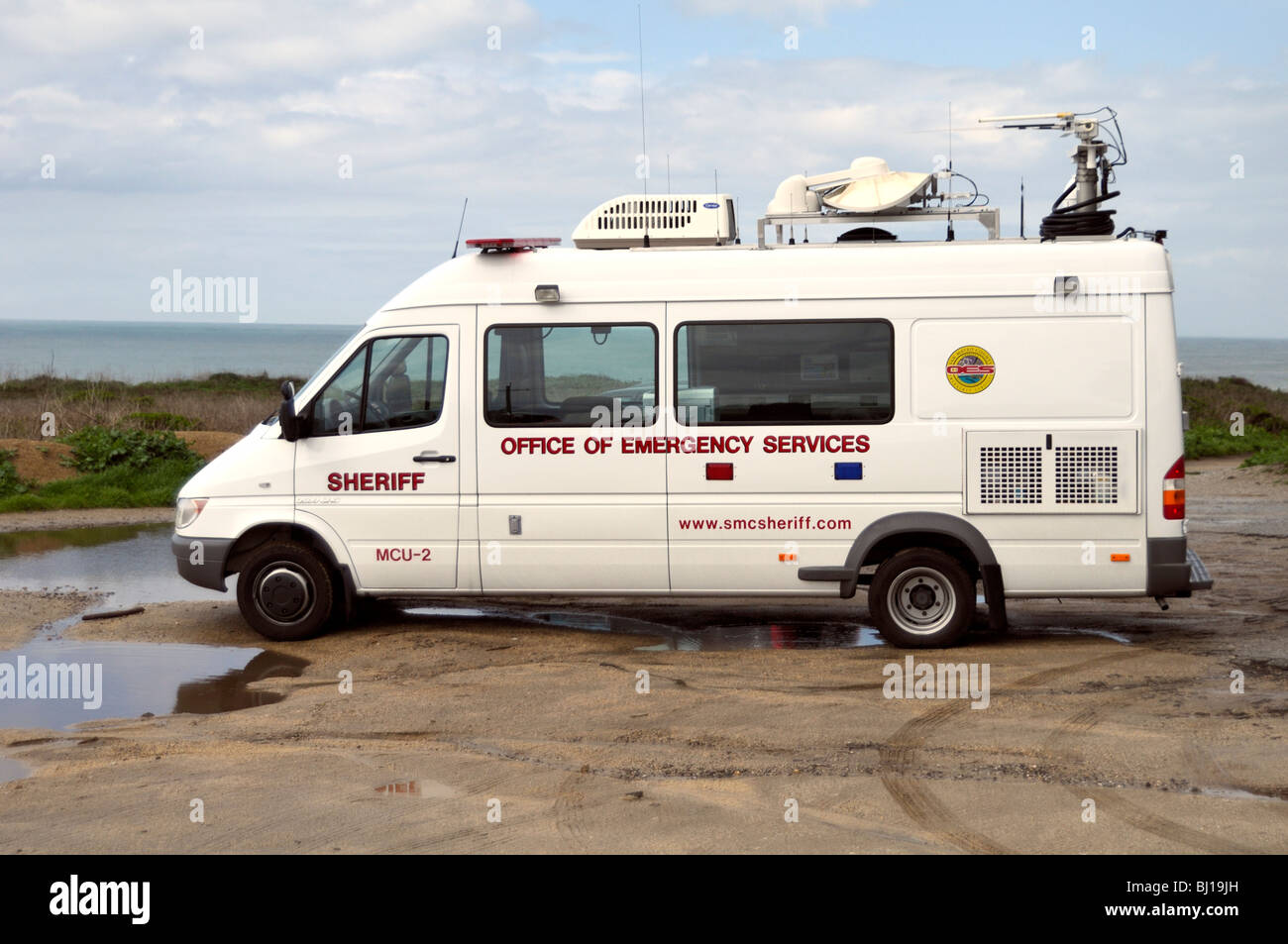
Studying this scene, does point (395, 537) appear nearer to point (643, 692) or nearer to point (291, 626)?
point (291, 626)

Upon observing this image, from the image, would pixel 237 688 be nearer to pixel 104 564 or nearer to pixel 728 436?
pixel 728 436

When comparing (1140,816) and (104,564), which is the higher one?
(104,564)

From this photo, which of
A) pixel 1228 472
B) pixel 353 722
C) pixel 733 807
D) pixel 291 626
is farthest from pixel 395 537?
pixel 1228 472

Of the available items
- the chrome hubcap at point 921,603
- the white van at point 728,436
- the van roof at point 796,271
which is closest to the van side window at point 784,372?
the white van at point 728,436

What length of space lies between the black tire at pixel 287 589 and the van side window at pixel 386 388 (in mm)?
953

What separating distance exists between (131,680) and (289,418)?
211cm

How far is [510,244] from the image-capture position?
9.48 m

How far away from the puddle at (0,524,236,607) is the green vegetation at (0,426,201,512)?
1942mm

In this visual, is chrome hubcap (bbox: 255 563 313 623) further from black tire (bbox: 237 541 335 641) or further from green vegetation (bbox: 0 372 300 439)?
green vegetation (bbox: 0 372 300 439)

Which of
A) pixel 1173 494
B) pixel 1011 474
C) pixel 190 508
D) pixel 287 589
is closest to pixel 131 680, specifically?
pixel 287 589

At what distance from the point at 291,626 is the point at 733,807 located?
16.1 feet

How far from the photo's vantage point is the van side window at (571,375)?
30.6 ft

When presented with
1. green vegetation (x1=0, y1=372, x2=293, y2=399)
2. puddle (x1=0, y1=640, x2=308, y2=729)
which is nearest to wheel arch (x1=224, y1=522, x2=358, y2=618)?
puddle (x1=0, y1=640, x2=308, y2=729)
